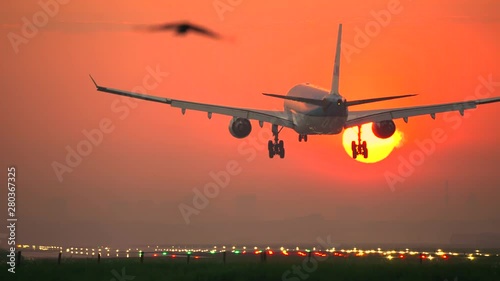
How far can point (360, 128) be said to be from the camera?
91.6m

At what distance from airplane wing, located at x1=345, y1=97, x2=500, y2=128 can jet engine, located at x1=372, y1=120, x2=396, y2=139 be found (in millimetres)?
479

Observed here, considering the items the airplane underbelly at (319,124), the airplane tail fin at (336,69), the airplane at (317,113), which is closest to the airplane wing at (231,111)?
the airplane at (317,113)

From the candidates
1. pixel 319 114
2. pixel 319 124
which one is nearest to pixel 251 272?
pixel 319 114

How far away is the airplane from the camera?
8300 cm

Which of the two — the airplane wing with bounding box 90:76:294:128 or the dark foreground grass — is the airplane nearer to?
the airplane wing with bounding box 90:76:294:128

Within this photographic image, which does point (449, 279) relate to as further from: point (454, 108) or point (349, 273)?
point (454, 108)

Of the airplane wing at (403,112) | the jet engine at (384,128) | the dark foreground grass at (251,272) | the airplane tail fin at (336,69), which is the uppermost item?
the airplane tail fin at (336,69)

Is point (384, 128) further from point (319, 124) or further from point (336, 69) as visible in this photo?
point (336, 69)

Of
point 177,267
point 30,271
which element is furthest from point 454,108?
point 30,271

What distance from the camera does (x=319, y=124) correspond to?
84375mm

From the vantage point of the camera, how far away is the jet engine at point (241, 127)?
298 feet

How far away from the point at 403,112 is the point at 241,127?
15.7 meters

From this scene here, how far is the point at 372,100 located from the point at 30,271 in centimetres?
3204

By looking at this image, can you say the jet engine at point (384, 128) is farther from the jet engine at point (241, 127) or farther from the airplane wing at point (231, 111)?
the jet engine at point (241, 127)
